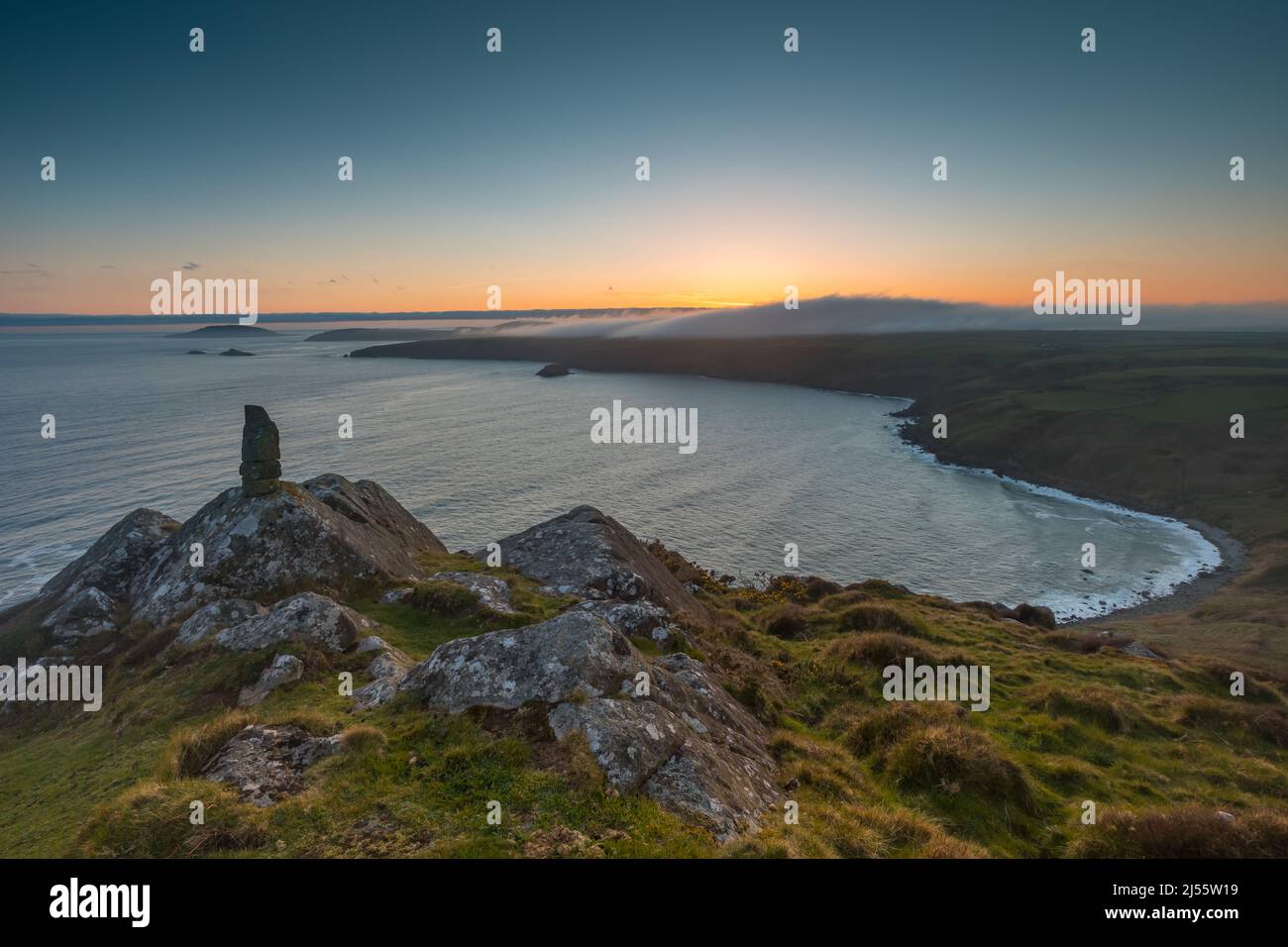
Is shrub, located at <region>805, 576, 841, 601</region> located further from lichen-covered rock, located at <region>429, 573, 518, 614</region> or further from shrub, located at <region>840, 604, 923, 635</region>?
lichen-covered rock, located at <region>429, 573, 518, 614</region>

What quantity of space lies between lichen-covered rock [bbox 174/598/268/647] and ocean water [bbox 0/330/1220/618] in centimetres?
3489

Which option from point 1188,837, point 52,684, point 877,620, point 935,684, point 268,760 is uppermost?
point 268,760

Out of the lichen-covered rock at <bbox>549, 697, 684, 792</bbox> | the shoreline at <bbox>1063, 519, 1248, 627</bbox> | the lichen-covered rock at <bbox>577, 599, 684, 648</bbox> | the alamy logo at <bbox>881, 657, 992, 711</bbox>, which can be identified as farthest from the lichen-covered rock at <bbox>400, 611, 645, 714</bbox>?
the shoreline at <bbox>1063, 519, 1248, 627</bbox>

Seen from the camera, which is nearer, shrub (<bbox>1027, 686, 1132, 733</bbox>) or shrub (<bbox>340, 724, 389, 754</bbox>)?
shrub (<bbox>340, 724, 389, 754</bbox>)

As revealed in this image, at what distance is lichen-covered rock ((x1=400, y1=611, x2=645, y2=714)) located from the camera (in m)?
12.1

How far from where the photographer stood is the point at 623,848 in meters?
8.41

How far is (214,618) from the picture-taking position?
17.7 meters

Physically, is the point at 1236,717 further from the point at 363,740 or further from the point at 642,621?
the point at 363,740

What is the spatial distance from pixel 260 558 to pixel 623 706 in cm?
1635

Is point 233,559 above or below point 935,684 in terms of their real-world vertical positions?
above

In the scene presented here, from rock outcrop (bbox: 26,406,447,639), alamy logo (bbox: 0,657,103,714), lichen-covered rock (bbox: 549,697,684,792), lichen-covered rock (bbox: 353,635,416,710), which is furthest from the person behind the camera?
rock outcrop (bbox: 26,406,447,639)

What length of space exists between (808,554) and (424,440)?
212 feet

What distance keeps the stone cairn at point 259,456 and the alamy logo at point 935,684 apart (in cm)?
2479
